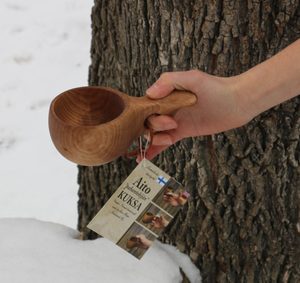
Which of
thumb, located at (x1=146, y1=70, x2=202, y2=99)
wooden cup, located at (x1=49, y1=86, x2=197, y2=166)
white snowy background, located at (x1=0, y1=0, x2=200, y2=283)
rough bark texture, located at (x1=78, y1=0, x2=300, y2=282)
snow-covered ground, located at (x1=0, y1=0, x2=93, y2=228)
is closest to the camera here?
wooden cup, located at (x1=49, y1=86, x2=197, y2=166)

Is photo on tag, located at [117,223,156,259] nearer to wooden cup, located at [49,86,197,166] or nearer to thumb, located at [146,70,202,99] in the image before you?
wooden cup, located at [49,86,197,166]

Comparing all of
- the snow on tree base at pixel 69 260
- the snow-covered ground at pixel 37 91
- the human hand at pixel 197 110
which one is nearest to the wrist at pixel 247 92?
the human hand at pixel 197 110

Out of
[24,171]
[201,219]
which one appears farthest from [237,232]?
[24,171]

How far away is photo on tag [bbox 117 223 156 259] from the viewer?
4.58ft

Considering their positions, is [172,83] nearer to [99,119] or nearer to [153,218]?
[99,119]

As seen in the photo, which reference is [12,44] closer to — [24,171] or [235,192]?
[24,171]

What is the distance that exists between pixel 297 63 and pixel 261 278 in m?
0.68

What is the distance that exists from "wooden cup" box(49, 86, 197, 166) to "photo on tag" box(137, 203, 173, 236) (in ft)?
0.48

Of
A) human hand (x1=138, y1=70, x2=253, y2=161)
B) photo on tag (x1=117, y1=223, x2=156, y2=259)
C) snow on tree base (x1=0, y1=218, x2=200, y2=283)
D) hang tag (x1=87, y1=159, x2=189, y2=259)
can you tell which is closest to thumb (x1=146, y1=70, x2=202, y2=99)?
human hand (x1=138, y1=70, x2=253, y2=161)

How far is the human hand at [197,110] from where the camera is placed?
1.36 m

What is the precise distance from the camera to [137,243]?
1411 millimetres

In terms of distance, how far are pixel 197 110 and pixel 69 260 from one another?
1.74 ft

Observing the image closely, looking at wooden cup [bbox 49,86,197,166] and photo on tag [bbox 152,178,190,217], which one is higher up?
wooden cup [bbox 49,86,197,166]

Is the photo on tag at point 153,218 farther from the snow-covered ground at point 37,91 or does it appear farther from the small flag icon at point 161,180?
the snow-covered ground at point 37,91
